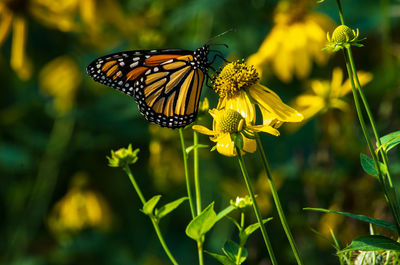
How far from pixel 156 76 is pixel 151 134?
1.65 feet

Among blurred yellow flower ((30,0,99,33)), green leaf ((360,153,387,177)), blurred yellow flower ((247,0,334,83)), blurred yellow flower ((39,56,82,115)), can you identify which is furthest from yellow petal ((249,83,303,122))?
blurred yellow flower ((39,56,82,115))

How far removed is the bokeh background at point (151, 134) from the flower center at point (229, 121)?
24.8 inches

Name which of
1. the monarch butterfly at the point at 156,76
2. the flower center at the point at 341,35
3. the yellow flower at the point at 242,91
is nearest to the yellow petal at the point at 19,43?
the monarch butterfly at the point at 156,76

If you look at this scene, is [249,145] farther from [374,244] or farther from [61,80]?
[61,80]

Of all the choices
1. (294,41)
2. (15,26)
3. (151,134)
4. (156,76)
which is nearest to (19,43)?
(15,26)

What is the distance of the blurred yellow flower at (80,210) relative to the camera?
6.47 ft

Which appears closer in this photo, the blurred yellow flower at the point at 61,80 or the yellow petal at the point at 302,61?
the yellow petal at the point at 302,61

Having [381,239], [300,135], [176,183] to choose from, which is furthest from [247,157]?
[381,239]

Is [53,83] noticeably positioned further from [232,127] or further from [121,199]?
[232,127]

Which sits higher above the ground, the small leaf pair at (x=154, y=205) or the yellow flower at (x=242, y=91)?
the yellow flower at (x=242, y=91)

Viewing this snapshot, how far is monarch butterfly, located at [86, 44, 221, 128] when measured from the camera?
1082 mm

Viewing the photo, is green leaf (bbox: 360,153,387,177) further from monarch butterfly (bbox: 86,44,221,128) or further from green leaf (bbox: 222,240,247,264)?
monarch butterfly (bbox: 86,44,221,128)

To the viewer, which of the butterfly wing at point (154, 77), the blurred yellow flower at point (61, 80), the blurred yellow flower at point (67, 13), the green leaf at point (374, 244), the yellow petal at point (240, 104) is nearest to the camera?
the green leaf at point (374, 244)

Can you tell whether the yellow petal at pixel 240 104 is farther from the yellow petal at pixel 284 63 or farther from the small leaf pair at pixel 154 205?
the yellow petal at pixel 284 63
